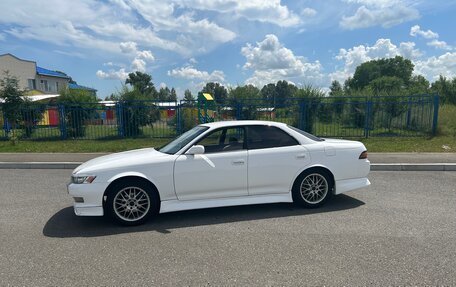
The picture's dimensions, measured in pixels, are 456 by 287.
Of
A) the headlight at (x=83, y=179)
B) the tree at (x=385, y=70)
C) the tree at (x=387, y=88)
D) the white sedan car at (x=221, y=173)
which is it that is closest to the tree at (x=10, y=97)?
the white sedan car at (x=221, y=173)

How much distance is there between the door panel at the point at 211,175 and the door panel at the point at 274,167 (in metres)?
→ 0.14

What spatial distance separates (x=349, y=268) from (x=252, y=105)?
1138 centimetres

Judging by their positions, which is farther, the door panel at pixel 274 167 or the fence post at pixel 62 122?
the fence post at pixel 62 122

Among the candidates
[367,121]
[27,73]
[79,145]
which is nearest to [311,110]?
[367,121]

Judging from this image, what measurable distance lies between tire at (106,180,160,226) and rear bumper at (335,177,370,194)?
113 inches

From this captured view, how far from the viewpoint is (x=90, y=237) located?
407 cm

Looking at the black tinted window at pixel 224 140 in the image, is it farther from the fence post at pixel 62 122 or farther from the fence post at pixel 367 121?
the fence post at pixel 62 122

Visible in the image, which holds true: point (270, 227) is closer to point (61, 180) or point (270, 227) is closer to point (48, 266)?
point (48, 266)

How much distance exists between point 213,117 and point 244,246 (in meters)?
11.3

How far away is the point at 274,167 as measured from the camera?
→ 4.84 m

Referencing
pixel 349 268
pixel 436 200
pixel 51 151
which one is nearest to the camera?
pixel 349 268

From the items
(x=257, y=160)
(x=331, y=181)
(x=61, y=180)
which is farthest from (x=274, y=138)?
(x=61, y=180)

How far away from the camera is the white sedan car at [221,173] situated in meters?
4.38

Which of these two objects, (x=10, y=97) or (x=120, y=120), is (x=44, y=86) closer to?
(x=10, y=97)
